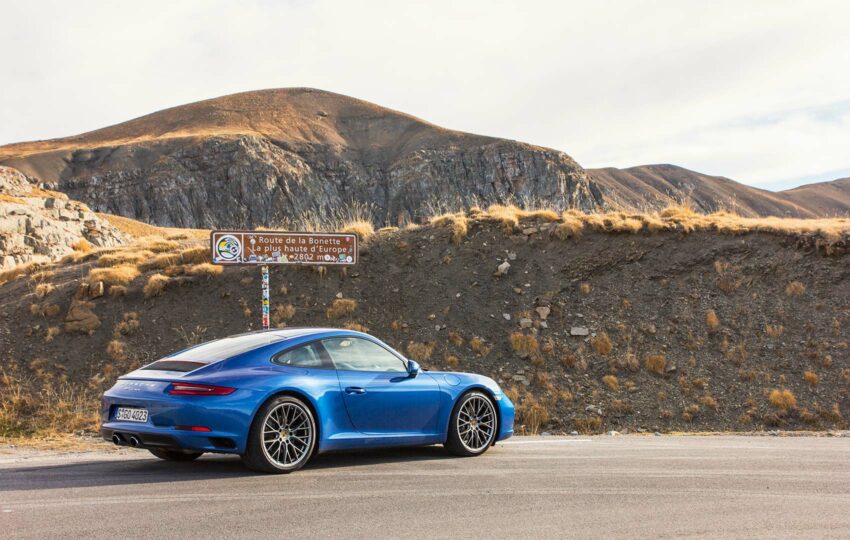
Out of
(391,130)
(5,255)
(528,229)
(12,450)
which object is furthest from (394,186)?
(12,450)

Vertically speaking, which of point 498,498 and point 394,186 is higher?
point 394,186

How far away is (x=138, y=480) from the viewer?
7.21m

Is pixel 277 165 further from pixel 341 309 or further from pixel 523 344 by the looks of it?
A: pixel 523 344

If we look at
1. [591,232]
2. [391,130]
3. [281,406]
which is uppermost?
[391,130]

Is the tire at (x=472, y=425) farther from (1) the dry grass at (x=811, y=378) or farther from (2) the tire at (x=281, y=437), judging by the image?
(1) the dry grass at (x=811, y=378)

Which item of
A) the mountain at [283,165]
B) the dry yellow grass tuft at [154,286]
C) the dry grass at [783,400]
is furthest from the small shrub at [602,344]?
the mountain at [283,165]

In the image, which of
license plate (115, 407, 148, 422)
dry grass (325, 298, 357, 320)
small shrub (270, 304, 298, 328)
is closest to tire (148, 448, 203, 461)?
license plate (115, 407, 148, 422)

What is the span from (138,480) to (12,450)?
3.55 m

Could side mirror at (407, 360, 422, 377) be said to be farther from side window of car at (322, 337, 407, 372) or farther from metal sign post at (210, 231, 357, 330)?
metal sign post at (210, 231, 357, 330)

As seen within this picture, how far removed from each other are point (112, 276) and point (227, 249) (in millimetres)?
6617

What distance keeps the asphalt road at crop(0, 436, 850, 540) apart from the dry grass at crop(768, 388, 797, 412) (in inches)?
274

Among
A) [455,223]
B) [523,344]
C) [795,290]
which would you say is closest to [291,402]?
[523,344]

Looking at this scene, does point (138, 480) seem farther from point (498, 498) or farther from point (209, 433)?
point (498, 498)

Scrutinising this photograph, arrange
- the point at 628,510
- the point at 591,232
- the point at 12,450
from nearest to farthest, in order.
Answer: the point at 628,510 → the point at 12,450 → the point at 591,232
